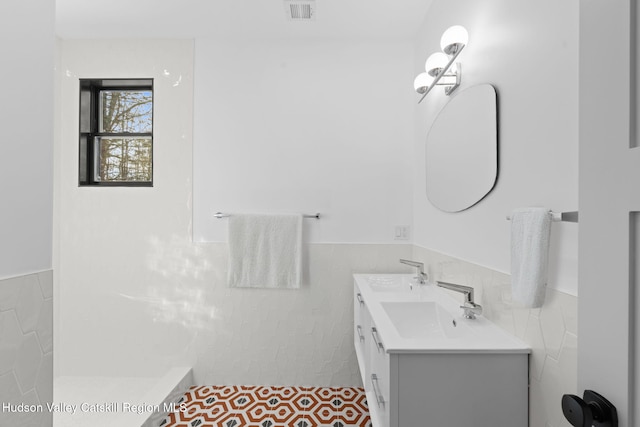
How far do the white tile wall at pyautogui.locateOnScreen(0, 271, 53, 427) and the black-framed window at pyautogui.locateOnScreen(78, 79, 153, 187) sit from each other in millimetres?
1694

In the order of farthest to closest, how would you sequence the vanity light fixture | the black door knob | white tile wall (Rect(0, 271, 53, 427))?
the vanity light fixture < white tile wall (Rect(0, 271, 53, 427)) < the black door knob

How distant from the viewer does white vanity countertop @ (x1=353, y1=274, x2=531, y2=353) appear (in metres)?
1.08

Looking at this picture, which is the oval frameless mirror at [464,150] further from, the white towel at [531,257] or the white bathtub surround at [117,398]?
the white bathtub surround at [117,398]

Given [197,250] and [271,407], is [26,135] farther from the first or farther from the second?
[271,407]

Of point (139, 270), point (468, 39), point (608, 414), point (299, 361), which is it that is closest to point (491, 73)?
point (468, 39)

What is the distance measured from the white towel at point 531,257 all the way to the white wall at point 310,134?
4.56 feet

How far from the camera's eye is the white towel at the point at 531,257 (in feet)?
3.19

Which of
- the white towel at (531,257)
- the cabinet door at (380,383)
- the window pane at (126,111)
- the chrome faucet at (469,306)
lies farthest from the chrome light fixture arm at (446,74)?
the window pane at (126,111)

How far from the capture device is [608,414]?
483 millimetres

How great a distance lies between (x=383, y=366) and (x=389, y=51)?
205 cm

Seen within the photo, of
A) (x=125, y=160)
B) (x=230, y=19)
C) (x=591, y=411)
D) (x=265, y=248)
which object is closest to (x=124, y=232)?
(x=125, y=160)

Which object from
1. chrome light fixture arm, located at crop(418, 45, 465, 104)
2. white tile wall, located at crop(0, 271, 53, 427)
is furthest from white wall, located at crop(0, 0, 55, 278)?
chrome light fixture arm, located at crop(418, 45, 465, 104)

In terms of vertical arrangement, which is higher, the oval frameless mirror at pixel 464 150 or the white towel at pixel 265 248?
the oval frameless mirror at pixel 464 150

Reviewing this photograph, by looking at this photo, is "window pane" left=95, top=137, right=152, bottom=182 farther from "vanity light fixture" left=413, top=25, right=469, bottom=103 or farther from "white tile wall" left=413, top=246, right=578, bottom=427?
"white tile wall" left=413, top=246, right=578, bottom=427
